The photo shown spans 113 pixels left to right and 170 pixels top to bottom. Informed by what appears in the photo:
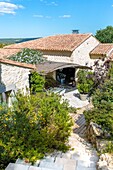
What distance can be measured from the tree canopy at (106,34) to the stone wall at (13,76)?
4674 centimetres

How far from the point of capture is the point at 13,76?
50.6ft

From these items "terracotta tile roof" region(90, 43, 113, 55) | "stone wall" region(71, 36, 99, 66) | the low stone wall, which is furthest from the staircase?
"terracotta tile roof" region(90, 43, 113, 55)

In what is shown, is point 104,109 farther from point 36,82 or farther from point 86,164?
point 36,82

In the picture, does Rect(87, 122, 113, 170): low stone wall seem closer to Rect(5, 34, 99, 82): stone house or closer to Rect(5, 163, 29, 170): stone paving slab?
Rect(5, 163, 29, 170): stone paving slab

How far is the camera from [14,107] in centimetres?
1086

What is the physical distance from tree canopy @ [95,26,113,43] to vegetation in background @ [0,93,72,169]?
51408mm

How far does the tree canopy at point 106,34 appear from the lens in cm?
5950

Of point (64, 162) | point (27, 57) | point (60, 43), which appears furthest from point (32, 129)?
point (60, 43)

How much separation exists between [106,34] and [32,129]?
5537 centimetres

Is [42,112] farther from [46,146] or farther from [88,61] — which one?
[88,61]

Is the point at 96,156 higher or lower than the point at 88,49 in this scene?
lower

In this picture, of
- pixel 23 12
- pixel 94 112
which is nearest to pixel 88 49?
pixel 23 12

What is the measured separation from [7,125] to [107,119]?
453cm

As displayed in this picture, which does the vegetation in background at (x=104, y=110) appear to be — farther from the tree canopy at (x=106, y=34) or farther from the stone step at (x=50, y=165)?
the tree canopy at (x=106, y=34)
